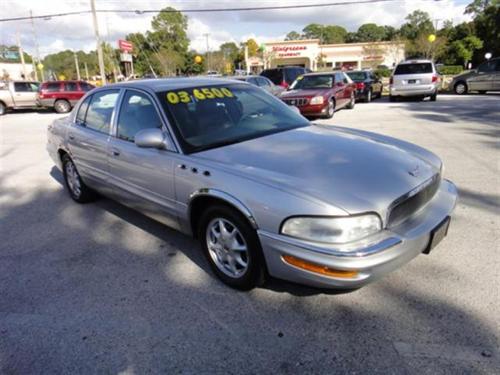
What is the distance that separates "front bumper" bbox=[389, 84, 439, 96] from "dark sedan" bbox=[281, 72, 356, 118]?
247 cm

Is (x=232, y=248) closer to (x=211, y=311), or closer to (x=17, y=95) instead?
(x=211, y=311)

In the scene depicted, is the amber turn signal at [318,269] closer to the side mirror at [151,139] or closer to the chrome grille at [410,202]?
the chrome grille at [410,202]

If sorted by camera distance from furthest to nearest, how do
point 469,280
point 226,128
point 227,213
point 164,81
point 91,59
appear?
point 91,59
point 164,81
point 226,128
point 469,280
point 227,213

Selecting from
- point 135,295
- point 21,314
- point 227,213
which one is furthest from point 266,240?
point 21,314

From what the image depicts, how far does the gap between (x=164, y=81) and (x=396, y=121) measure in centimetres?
855

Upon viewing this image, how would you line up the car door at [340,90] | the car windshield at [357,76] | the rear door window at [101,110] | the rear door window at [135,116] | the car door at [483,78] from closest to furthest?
the rear door window at [135,116], the rear door window at [101,110], the car door at [340,90], the car door at [483,78], the car windshield at [357,76]

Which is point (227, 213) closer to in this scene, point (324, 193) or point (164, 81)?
point (324, 193)

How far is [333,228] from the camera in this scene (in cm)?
230

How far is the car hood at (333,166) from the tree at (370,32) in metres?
126

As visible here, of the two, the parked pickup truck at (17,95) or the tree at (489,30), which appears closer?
the parked pickup truck at (17,95)

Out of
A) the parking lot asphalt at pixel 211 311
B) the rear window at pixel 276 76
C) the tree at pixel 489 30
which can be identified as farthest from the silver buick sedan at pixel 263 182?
the tree at pixel 489 30

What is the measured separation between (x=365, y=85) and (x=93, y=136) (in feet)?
49.2

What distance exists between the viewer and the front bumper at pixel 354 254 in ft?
7.47

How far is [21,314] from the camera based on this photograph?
2.86m
